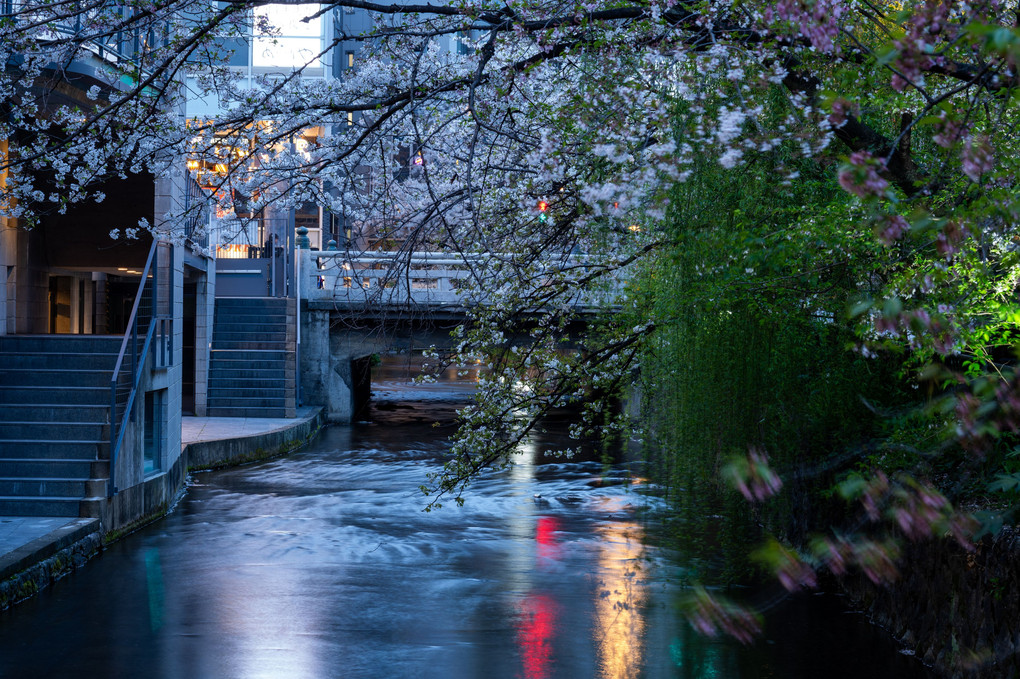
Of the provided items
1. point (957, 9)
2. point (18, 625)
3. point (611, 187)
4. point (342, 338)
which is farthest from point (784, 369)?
point (342, 338)

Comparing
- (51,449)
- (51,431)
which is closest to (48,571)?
(51,449)

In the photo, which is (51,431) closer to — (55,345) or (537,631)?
(55,345)

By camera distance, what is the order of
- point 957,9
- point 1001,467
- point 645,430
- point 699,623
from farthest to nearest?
point 645,430 < point 699,623 < point 1001,467 < point 957,9

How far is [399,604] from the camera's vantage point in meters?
8.44

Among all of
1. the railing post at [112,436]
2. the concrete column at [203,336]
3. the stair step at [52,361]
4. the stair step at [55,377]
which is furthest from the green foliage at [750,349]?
the concrete column at [203,336]

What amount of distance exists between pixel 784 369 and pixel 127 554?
6.45 m

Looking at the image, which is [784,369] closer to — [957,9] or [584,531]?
[957,9]

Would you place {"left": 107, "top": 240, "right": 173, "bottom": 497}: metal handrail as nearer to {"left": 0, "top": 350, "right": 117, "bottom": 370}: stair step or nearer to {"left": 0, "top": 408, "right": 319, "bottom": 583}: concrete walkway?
{"left": 0, "top": 350, "right": 117, "bottom": 370}: stair step

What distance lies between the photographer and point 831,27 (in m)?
4.20

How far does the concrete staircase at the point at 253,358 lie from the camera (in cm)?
1892

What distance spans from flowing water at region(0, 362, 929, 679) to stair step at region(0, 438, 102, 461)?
978 mm

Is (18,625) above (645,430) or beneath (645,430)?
beneath

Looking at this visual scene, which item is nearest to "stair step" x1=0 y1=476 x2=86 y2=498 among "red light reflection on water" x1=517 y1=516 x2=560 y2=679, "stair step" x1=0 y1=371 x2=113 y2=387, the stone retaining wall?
the stone retaining wall

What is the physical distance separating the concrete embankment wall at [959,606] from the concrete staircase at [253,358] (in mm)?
13728
